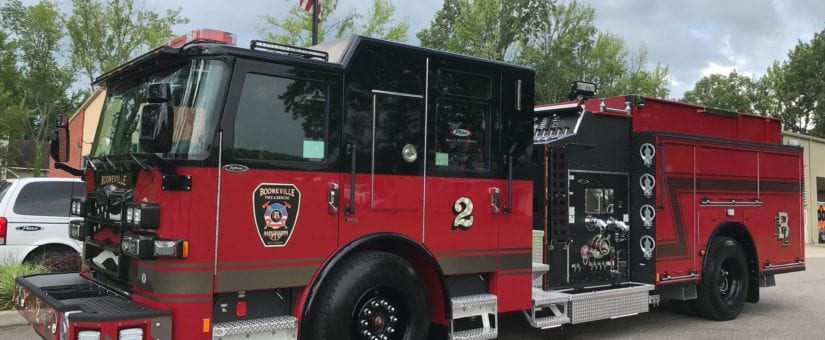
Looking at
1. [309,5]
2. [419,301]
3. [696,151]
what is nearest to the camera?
[419,301]

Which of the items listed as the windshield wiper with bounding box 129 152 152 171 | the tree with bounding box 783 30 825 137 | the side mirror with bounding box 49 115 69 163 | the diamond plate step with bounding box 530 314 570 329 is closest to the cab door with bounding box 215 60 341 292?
the windshield wiper with bounding box 129 152 152 171

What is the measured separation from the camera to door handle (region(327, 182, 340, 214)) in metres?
4.64

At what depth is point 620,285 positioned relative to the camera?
7.20 meters

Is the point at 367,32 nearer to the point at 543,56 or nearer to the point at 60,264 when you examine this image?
the point at 60,264

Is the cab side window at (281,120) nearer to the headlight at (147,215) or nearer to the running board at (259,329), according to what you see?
the headlight at (147,215)

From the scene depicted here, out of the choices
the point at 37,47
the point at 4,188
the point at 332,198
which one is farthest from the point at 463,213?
the point at 37,47

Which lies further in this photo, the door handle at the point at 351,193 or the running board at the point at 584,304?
the running board at the point at 584,304

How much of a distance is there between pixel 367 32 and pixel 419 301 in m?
14.9

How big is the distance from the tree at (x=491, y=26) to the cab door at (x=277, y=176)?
71.3 ft

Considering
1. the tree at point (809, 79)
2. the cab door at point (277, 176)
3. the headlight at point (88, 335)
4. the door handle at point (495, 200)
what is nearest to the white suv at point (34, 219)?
the headlight at point (88, 335)

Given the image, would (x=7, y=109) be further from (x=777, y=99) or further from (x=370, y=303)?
(x=777, y=99)

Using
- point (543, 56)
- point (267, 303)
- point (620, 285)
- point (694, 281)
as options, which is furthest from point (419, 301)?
point (543, 56)

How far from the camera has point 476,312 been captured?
17.8 feet

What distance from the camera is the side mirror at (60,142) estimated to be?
18.1 ft
